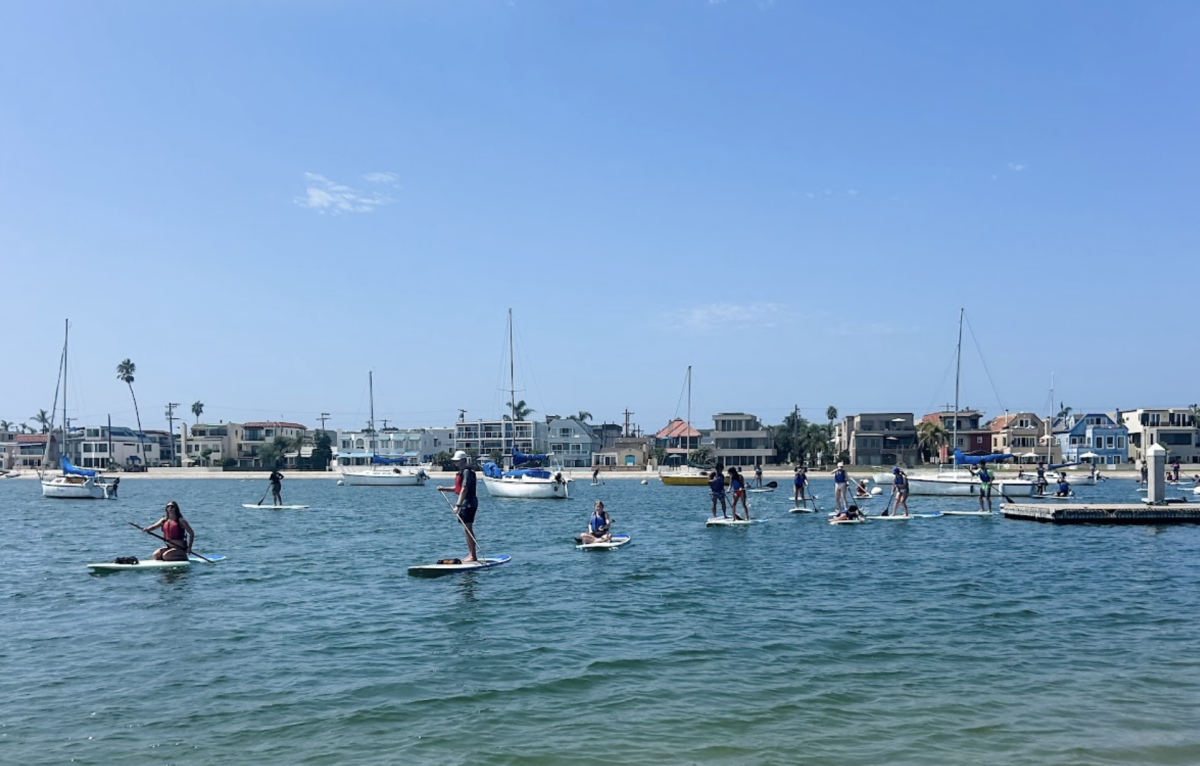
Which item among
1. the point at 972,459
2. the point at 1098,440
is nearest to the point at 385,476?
the point at 972,459

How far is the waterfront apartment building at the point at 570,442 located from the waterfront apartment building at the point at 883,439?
41.9m

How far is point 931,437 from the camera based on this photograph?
116 meters

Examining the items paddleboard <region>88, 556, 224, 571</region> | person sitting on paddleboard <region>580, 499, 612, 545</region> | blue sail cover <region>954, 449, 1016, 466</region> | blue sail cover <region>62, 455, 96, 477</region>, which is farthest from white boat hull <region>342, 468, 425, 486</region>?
paddleboard <region>88, 556, 224, 571</region>

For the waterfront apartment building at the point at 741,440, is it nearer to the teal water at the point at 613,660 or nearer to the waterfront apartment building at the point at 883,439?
the waterfront apartment building at the point at 883,439

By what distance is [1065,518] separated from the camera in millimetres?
39406

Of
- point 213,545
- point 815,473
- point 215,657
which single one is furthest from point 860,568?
point 815,473

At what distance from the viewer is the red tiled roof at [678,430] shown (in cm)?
13425

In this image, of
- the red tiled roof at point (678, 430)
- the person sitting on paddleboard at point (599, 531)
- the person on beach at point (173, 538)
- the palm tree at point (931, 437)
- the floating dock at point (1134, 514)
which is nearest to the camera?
the person on beach at point (173, 538)

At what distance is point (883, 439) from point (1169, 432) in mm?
36061

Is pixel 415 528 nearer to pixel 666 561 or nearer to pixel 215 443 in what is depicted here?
pixel 666 561

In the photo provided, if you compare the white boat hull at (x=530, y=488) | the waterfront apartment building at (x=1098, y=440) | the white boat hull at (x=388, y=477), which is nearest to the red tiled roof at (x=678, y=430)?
the white boat hull at (x=388, y=477)

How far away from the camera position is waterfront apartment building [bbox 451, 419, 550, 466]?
141m

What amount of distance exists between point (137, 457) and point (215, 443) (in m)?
12.4

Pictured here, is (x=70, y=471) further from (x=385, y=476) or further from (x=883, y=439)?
(x=883, y=439)
